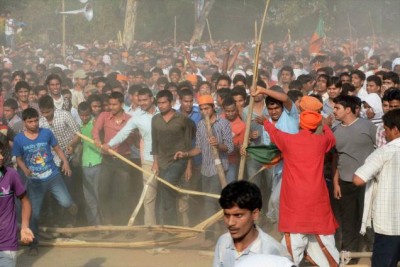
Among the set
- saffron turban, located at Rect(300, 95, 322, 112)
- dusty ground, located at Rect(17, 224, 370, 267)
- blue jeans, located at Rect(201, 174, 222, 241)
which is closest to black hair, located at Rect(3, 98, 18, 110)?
dusty ground, located at Rect(17, 224, 370, 267)

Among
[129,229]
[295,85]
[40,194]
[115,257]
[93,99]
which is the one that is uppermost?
[295,85]

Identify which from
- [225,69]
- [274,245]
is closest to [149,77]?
[225,69]

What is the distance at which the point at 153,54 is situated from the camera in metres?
25.8

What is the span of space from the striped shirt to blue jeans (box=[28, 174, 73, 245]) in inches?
60.8

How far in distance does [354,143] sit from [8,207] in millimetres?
3366

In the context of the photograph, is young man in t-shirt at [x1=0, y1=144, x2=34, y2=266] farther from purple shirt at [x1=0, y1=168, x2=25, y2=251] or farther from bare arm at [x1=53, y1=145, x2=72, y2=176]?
bare arm at [x1=53, y1=145, x2=72, y2=176]

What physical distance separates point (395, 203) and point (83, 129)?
4890 millimetres

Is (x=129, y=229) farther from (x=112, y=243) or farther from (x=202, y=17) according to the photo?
(x=202, y=17)

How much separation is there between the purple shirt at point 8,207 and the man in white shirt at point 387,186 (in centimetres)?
254

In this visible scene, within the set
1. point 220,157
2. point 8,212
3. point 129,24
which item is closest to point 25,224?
point 8,212

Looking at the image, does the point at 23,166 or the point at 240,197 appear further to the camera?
the point at 23,166

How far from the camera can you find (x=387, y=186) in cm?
612

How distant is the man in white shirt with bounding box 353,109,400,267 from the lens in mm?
6055

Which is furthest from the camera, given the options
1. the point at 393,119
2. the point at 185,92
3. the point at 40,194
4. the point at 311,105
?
the point at 185,92
